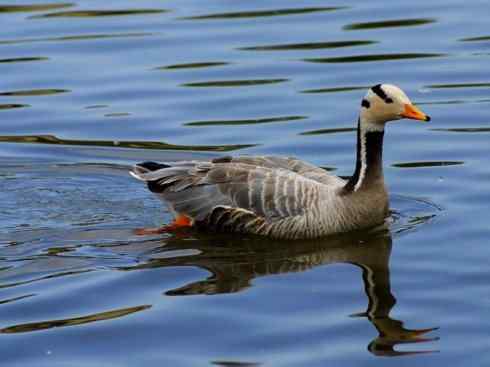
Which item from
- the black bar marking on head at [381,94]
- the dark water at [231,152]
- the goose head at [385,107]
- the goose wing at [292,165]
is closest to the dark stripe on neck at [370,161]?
the goose head at [385,107]

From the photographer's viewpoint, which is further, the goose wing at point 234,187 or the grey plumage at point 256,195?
the goose wing at point 234,187

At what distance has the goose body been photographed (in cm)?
1412

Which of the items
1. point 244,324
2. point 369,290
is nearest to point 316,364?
point 244,324

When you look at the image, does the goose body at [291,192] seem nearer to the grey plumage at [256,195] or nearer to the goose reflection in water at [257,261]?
the grey plumage at [256,195]

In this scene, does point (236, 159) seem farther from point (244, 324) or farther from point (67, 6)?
point (67, 6)

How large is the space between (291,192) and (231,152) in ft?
8.41

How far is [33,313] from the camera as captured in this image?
1174 centimetres

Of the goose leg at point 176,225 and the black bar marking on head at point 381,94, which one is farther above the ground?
the black bar marking on head at point 381,94

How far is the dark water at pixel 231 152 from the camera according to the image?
11156 mm

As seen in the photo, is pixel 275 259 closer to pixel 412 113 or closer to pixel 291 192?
pixel 291 192

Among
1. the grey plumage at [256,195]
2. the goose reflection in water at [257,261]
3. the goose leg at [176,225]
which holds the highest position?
the grey plumage at [256,195]

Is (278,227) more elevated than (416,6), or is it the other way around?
(416,6)

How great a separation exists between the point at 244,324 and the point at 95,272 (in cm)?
210

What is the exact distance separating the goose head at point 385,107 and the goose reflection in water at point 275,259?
3.84ft
